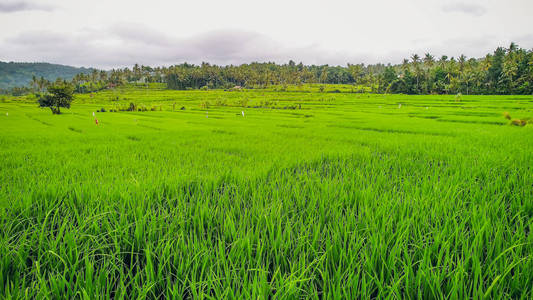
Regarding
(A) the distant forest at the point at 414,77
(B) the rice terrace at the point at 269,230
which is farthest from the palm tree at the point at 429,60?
(B) the rice terrace at the point at 269,230

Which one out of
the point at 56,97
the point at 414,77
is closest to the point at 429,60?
the point at 414,77

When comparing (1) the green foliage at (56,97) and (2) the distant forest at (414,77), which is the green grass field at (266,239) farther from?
(2) the distant forest at (414,77)

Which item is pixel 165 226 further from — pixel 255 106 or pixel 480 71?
pixel 480 71

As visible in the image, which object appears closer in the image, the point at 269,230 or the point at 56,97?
the point at 269,230

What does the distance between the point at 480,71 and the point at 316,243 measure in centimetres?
8313

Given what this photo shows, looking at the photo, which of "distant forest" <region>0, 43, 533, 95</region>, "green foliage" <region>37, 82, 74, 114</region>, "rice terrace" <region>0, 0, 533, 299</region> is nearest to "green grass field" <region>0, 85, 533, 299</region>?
"rice terrace" <region>0, 0, 533, 299</region>

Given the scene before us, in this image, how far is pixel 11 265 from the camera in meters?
1.60

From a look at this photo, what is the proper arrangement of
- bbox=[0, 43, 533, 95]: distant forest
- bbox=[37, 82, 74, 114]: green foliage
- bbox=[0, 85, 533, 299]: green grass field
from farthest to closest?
bbox=[0, 43, 533, 95]: distant forest < bbox=[37, 82, 74, 114]: green foliage < bbox=[0, 85, 533, 299]: green grass field

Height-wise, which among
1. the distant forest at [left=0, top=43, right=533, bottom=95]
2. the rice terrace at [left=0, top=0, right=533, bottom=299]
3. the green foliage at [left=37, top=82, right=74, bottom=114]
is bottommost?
the rice terrace at [left=0, top=0, right=533, bottom=299]

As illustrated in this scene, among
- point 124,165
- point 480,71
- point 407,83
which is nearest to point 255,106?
point 124,165

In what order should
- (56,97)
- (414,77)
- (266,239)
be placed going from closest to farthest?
(266,239)
(56,97)
(414,77)

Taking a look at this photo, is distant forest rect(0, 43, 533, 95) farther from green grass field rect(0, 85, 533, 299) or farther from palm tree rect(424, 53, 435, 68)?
green grass field rect(0, 85, 533, 299)

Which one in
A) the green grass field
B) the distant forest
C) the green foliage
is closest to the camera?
the green grass field

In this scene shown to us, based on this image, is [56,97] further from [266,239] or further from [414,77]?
[414,77]
